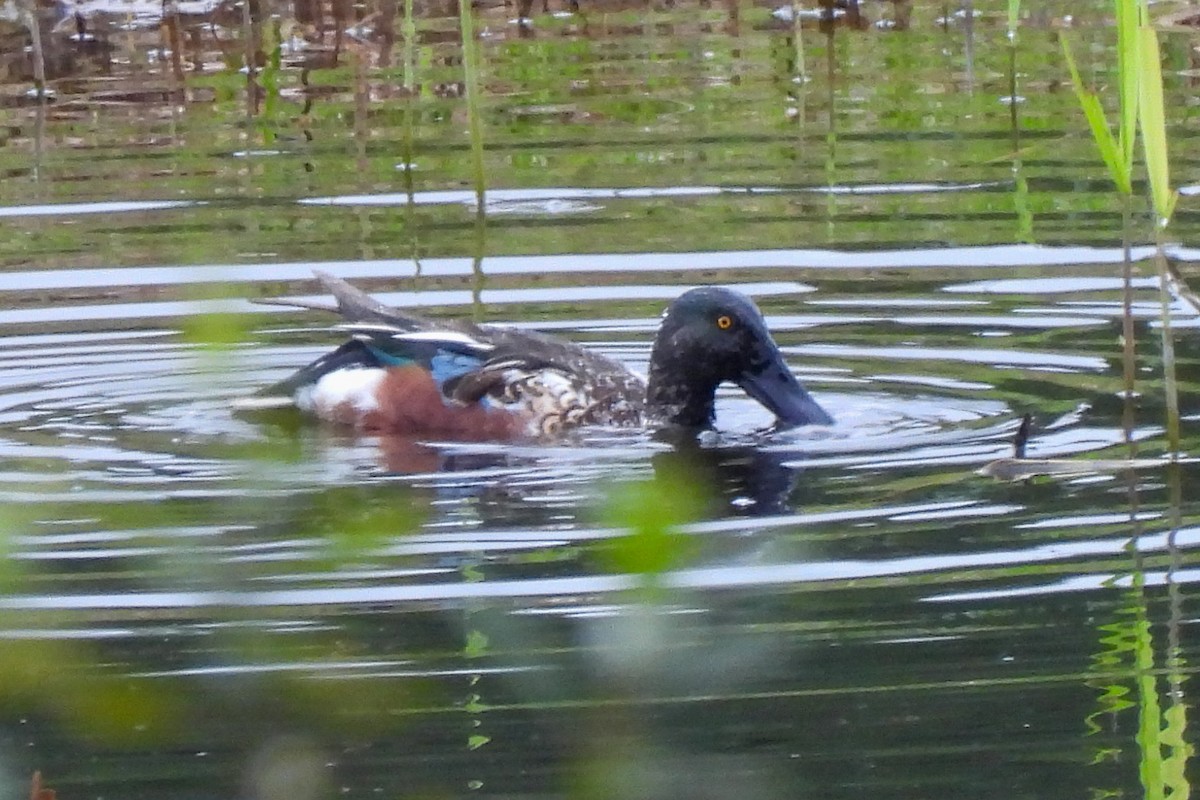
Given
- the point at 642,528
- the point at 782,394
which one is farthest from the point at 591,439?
the point at 642,528

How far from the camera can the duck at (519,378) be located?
7.50 m

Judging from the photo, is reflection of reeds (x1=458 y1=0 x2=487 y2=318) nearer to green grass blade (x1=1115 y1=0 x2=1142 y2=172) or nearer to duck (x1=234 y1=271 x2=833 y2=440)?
duck (x1=234 y1=271 x2=833 y2=440)

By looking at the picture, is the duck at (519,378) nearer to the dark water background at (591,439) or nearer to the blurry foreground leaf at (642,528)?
the dark water background at (591,439)

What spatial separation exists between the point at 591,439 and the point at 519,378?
1.03ft

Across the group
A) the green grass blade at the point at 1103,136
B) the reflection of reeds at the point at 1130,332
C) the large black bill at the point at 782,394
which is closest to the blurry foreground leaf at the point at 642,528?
the reflection of reeds at the point at 1130,332

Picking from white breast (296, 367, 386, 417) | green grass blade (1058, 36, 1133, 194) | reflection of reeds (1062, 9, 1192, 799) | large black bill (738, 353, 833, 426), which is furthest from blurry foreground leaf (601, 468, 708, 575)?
white breast (296, 367, 386, 417)

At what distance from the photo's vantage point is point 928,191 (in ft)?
34.9

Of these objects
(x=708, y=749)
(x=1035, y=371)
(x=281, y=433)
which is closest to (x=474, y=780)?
(x=708, y=749)

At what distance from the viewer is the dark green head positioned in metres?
7.51

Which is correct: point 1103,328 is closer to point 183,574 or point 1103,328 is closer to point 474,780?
point 474,780

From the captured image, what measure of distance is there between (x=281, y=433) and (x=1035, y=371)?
8.02ft

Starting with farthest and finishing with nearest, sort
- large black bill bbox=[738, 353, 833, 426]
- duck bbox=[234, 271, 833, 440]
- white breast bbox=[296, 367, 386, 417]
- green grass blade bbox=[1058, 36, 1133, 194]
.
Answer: white breast bbox=[296, 367, 386, 417] → duck bbox=[234, 271, 833, 440] → large black bill bbox=[738, 353, 833, 426] → green grass blade bbox=[1058, 36, 1133, 194]

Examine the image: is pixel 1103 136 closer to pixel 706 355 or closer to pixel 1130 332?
pixel 1130 332

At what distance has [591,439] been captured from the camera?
24.2ft
